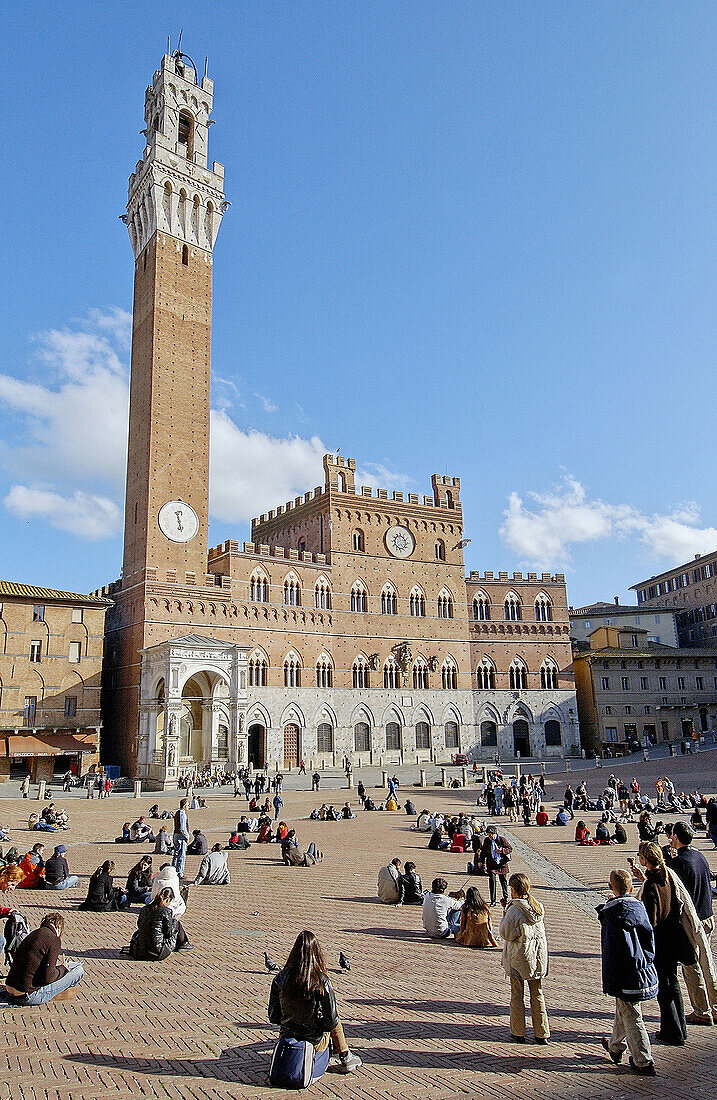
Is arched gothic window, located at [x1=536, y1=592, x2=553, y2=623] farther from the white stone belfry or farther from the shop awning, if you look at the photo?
the white stone belfry

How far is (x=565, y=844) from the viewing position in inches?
Result: 822

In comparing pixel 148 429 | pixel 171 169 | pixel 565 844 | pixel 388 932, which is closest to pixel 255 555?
pixel 148 429

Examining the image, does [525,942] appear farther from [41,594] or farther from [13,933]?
[41,594]

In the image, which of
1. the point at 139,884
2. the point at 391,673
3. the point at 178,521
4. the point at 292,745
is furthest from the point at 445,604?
the point at 139,884

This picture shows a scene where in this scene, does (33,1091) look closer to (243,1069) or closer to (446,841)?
(243,1069)

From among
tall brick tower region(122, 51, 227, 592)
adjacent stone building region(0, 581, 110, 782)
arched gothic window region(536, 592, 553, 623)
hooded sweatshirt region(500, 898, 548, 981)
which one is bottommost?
hooded sweatshirt region(500, 898, 548, 981)

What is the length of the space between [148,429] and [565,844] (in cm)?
3095

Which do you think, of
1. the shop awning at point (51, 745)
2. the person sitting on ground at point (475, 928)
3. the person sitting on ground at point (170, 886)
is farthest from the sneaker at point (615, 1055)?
the shop awning at point (51, 745)

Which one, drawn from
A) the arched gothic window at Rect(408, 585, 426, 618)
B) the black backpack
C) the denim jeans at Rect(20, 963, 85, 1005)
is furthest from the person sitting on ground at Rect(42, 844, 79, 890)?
the arched gothic window at Rect(408, 585, 426, 618)

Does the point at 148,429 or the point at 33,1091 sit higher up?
the point at 148,429

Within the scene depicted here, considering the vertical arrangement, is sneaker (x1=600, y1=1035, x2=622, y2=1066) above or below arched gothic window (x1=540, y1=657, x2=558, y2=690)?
below

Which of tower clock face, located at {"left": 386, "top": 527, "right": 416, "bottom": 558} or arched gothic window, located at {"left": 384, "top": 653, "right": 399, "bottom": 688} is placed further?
tower clock face, located at {"left": 386, "top": 527, "right": 416, "bottom": 558}

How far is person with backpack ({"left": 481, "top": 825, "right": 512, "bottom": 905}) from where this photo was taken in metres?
13.8

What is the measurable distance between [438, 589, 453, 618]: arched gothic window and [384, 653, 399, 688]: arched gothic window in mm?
5358
